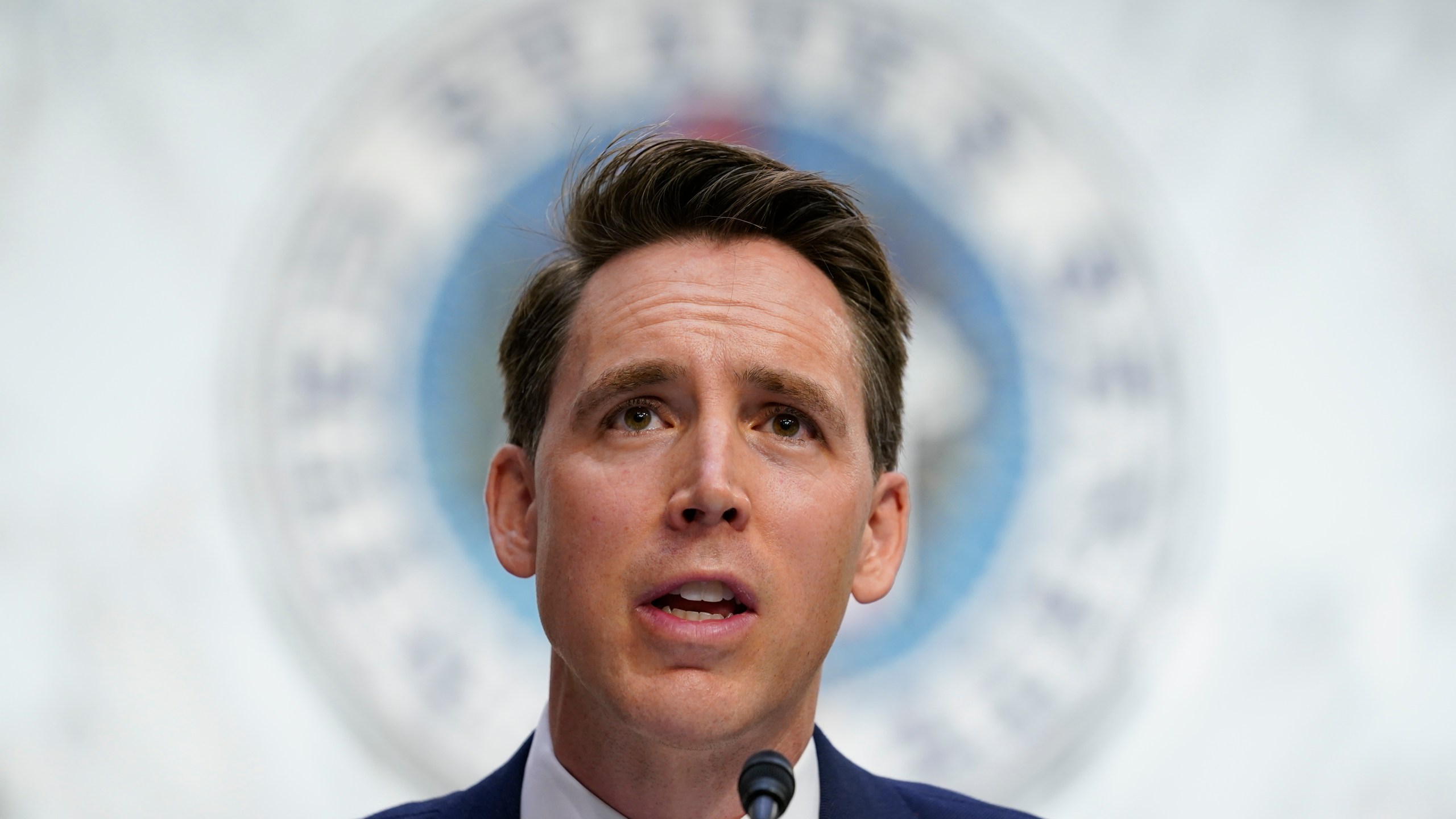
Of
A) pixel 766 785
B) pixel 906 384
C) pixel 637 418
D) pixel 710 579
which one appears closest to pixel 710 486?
pixel 710 579

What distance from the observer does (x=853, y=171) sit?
10.7 ft

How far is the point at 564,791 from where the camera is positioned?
173 cm

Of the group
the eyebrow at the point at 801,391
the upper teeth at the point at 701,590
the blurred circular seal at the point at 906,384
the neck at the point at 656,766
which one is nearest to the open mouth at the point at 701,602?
the upper teeth at the point at 701,590

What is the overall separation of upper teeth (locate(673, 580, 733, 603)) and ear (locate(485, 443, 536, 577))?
341 mm

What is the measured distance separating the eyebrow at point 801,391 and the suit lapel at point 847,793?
50cm

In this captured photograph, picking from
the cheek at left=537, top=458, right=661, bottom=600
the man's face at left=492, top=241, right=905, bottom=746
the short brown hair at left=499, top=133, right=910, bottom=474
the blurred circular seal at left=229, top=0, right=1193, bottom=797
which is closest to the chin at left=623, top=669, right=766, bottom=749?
the man's face at left=492, top=241, right=905, bottom=746

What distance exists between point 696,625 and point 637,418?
32 cm

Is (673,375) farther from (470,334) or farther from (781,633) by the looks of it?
(470,334)

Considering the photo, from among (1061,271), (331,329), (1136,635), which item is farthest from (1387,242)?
(331,329)

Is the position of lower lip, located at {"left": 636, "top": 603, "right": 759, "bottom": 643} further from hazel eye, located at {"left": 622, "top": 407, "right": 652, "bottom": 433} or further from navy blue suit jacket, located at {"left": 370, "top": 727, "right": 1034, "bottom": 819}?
navy blue suit jacket, located at {"left": 370, "top": 727, "right": 1034, "bottom": 819}

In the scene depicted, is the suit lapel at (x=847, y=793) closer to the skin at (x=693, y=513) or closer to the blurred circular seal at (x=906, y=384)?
the skin at (x=693, y=513)

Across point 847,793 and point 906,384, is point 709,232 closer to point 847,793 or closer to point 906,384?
point 847,793

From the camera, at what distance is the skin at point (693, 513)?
1542mm

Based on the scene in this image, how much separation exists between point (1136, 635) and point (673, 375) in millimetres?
1891
